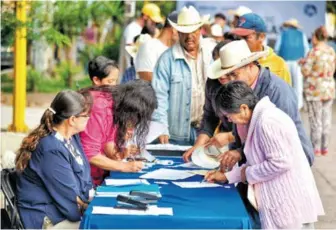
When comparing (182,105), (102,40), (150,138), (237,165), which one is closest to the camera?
(237,165)

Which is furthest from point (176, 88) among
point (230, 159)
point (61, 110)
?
point (61, 110)

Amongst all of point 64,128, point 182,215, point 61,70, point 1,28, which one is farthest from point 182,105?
point 61,70

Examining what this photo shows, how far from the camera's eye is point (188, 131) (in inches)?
311

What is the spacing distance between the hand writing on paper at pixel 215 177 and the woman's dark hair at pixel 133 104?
62 cm

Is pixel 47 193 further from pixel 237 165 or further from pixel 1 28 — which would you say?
pixel 1 28

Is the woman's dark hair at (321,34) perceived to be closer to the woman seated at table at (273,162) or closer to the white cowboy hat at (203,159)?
the white cowboy hat at (203,159)

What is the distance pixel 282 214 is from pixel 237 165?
96 centimetres

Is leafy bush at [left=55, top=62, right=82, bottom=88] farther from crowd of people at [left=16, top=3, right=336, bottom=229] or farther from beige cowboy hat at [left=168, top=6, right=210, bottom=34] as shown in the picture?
crowd of people at [left=16, top=3, right=336, bottom=229]

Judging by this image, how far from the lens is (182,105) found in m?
7.89

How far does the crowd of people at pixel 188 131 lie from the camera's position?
206 inches

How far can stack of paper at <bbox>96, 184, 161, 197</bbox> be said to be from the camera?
5340 millimetres

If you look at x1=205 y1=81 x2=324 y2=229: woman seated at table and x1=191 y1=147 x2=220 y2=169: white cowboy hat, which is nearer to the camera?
x1=205 y1=81 x2=324 y2=229: woman seated at table

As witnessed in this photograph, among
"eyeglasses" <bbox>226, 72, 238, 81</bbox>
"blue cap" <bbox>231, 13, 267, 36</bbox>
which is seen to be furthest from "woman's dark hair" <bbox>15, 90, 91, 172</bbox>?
"blue cap" <bbox>231, 13, 267, 36</bbox>

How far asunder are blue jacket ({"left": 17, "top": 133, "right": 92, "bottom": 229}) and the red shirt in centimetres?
71
